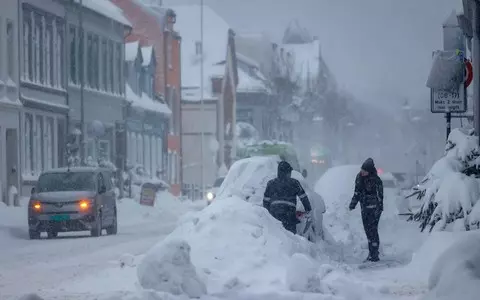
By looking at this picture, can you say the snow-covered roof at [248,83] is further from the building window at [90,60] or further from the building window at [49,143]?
the building window at [49,143]

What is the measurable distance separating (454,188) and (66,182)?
16105 mm

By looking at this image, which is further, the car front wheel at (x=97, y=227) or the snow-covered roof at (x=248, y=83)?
the snow-covered roof at (x=248, y=83)

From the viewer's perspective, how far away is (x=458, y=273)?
987 centimetres

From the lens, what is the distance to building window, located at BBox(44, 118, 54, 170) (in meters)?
47.7

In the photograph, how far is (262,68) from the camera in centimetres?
11306

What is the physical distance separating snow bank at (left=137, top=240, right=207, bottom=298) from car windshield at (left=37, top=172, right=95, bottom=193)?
17345mm

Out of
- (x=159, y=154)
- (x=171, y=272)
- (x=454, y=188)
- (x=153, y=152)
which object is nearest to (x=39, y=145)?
(x=153, y=152)

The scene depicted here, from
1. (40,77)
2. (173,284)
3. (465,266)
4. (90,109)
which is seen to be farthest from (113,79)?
(465,266)

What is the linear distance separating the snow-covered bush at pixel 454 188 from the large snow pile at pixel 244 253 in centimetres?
196

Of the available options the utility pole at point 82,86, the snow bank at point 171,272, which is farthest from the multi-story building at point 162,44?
the snow bank at point 171,272

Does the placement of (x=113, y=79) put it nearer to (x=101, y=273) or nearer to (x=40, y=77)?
(x=40, y=77)

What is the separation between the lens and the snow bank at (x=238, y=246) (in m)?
14.9

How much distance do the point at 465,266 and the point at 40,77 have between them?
38.3 metres

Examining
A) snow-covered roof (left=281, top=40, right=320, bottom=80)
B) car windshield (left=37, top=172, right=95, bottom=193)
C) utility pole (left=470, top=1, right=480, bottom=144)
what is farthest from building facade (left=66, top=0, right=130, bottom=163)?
snow-covered roof (left=281, top=40, right=320, bottom=80)
